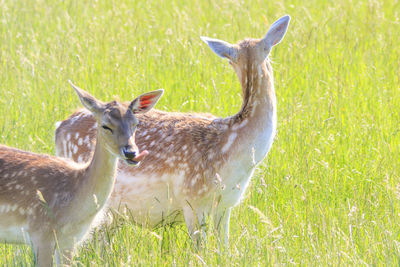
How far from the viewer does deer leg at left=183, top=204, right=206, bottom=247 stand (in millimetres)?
5750

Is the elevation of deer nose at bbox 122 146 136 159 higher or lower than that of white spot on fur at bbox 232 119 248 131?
higher

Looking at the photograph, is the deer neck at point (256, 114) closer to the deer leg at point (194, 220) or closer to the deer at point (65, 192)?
the deer leg at point (194, 220)

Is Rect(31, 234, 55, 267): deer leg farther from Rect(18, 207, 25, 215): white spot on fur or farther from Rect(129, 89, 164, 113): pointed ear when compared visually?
Rect(129, 89, 164, 113): pointed ear

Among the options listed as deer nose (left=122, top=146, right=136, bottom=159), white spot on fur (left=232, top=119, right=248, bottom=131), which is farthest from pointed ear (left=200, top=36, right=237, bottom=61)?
deer nose (left=122, top=146, right=136, bottom=159)

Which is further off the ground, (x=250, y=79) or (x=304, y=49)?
(x=250, y=79)

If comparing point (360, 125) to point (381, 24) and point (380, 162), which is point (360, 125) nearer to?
point (380, 162)

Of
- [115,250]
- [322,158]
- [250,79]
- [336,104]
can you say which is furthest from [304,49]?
[115,250]

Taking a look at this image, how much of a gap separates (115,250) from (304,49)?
4.15 metres

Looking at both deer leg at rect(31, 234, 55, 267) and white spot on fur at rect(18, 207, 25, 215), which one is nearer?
deer leg at rect(31, 234, 55, 267)

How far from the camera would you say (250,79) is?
19.6 ft

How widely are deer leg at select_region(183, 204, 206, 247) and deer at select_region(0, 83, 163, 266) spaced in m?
0.67

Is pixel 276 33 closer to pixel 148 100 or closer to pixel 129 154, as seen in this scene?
pixel 148 100

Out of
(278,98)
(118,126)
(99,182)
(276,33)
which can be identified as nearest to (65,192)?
(99,182)

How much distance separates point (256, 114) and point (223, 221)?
0.77 metres
